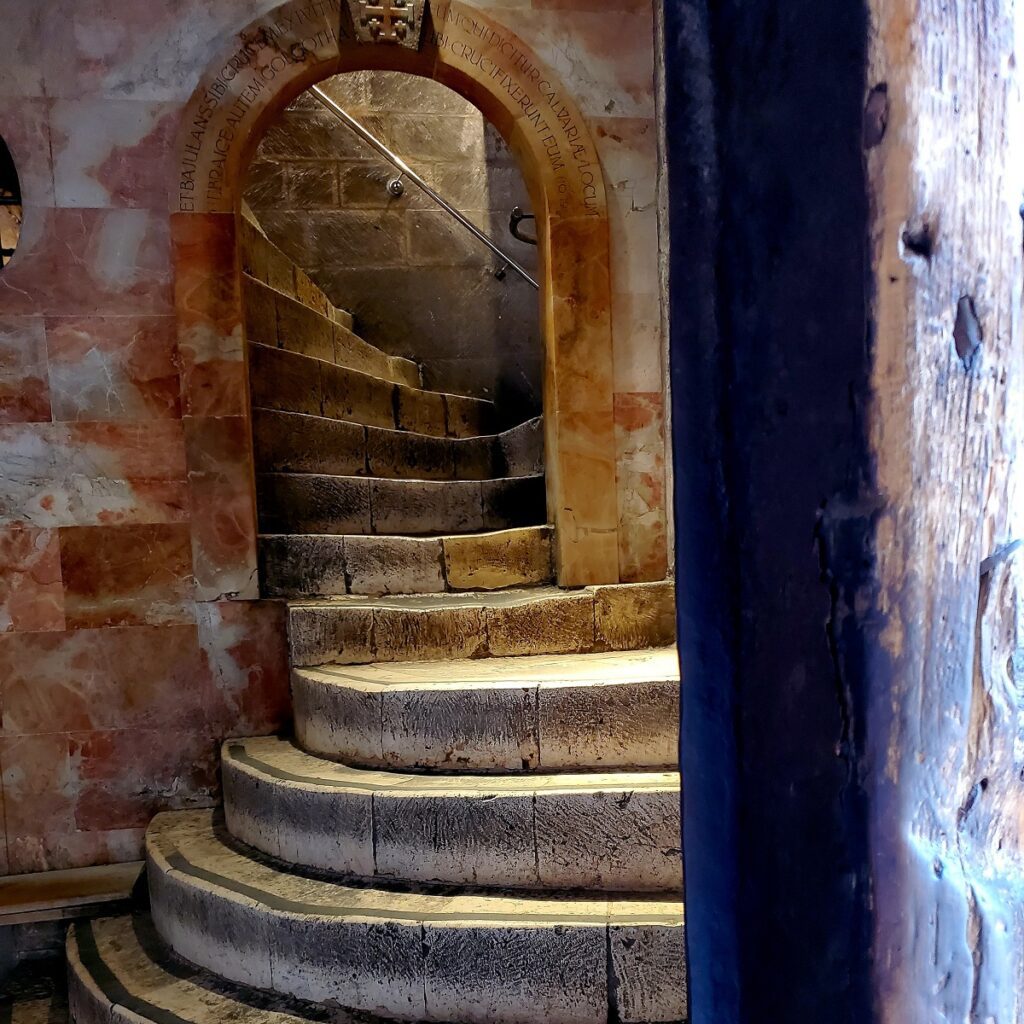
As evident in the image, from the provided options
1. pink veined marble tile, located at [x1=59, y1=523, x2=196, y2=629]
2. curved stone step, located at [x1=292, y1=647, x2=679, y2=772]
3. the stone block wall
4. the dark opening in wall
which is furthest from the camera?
the stone block wall

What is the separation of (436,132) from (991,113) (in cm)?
694

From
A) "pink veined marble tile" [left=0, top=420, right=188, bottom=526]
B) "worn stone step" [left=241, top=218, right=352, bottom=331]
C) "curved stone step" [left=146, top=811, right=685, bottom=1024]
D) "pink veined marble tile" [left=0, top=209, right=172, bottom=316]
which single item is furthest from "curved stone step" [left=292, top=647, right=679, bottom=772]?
"worn stone step" [left=241, top=218, right=352, bottom=331]

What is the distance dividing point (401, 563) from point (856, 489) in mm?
3377

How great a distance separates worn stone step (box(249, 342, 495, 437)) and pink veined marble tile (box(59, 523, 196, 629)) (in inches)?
42.5

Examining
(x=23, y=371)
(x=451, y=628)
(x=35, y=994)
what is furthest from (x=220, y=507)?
(x=35, y=994)

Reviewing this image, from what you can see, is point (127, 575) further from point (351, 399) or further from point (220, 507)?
point (351, 399)

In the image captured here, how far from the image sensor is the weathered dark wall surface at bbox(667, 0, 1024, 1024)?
2.50 feet

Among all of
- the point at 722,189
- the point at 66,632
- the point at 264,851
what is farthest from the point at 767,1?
the point at 66,632

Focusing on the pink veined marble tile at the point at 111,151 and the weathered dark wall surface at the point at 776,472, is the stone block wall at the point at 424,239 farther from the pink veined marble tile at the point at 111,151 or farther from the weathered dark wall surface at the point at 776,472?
the weathered dark wall surface at the point at 776,472

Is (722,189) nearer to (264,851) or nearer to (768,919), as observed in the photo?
(768,919)

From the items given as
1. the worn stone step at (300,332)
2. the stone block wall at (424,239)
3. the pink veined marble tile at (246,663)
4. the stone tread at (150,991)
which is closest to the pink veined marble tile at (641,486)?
the pink veined marble tile at (246,663)

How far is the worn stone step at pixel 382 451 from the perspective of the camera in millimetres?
4379

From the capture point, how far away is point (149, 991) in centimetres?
264

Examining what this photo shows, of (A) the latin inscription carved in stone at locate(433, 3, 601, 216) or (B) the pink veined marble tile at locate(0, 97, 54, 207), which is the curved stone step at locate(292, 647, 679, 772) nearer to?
(A) the latin inscription carved in stone at locate(433, 3, 601, 216)
